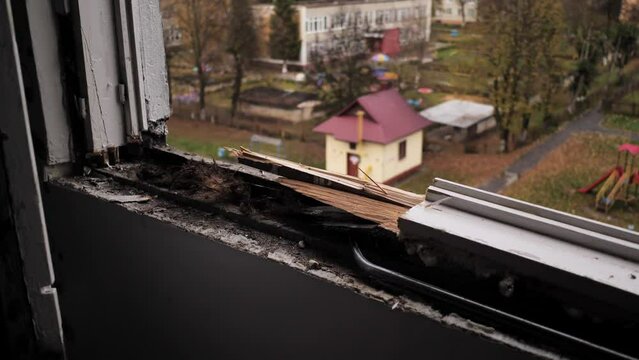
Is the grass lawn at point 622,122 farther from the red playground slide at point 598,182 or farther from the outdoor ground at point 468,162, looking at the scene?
the outdoor ground at point 468,162

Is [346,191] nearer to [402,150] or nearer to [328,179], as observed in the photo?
[328,179]

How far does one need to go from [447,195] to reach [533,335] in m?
0.15

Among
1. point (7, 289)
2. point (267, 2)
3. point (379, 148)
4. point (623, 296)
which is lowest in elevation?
point (379, 148)

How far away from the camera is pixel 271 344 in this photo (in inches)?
22.2

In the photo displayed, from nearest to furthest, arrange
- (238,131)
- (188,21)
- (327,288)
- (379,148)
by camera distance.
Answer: (327,288) < (379,148) < (238,131) < (188,21)

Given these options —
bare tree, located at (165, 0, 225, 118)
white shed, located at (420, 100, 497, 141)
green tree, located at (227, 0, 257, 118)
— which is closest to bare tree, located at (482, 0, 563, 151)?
white shed, located at (420, 100, 497, 141)

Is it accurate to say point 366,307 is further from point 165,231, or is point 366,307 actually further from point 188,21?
point 188,21

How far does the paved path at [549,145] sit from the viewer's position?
1298 mm

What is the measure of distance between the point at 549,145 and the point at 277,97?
1.64m

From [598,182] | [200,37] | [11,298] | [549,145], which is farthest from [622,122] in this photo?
[200,37]

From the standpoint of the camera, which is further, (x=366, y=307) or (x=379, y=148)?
Result: (x=379, y=148)

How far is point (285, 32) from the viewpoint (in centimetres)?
258

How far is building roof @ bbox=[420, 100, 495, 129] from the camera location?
94.6 inches

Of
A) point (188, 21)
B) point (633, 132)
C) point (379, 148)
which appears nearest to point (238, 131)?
point (379, 148)
